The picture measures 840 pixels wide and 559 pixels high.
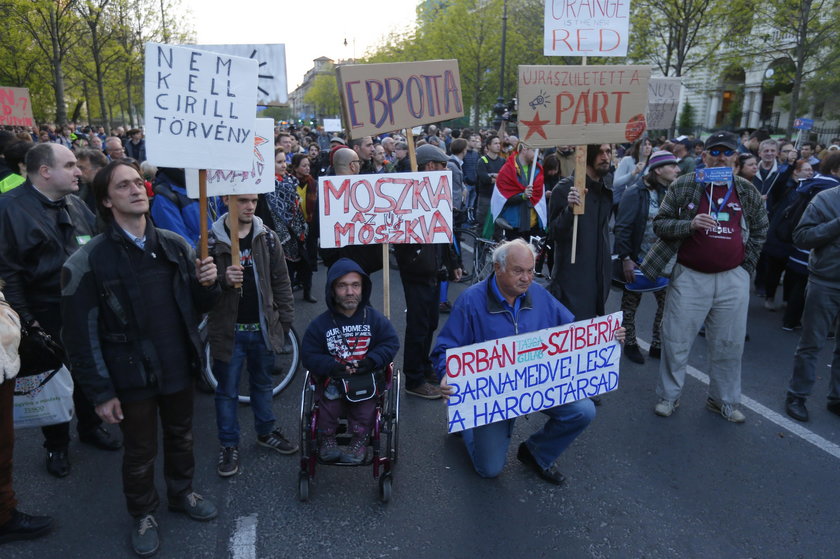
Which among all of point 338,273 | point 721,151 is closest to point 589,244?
point 721,151

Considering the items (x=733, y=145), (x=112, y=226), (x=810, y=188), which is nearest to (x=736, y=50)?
(x=810, y=188)

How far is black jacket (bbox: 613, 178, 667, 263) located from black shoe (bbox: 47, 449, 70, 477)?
181 inches

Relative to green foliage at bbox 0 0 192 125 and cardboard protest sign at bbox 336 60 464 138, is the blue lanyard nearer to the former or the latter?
cardboard protest sign at bbox 336 60 464 138

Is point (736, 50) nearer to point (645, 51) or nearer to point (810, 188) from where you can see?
point (645, 51)

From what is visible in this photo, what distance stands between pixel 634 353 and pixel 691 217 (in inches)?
68.9

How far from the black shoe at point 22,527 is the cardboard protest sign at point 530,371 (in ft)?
7.39

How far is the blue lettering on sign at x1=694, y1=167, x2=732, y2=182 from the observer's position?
4.14 m

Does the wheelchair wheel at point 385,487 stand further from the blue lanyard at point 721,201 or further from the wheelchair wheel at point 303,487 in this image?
the blue lanyard at point 721,201

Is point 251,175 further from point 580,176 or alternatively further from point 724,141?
point 724,141

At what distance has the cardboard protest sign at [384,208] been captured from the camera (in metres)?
4.04

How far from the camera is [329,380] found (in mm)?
3402

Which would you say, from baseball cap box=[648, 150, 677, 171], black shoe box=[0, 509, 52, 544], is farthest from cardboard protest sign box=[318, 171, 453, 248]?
baseball cap box=[648, 150, 677, 171]

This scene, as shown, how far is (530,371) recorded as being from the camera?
3.50 m

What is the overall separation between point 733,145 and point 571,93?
1.29 metres
